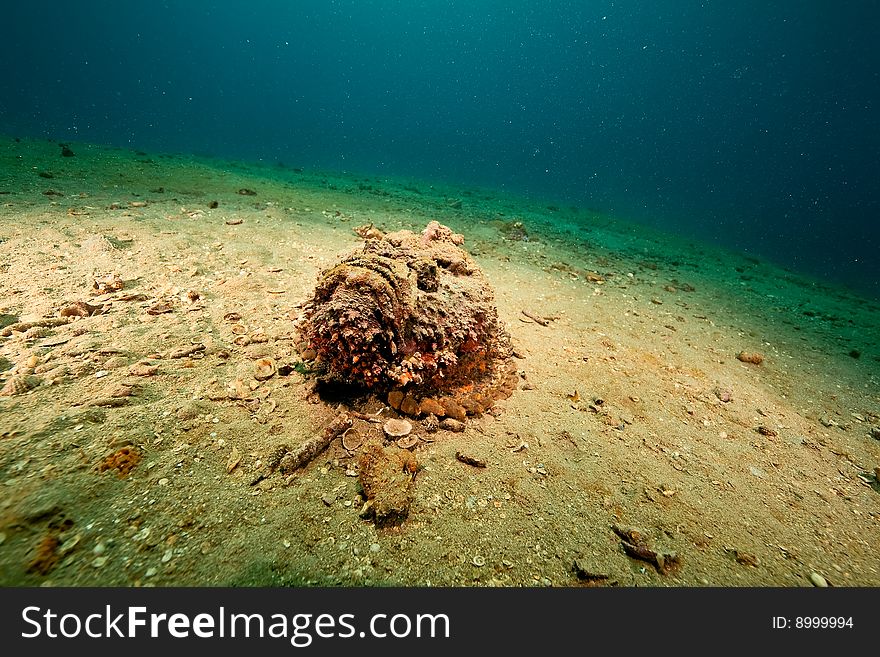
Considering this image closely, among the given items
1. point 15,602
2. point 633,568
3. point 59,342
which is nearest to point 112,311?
point 59,342

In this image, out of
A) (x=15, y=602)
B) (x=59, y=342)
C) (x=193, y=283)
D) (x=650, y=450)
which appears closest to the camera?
(x=15, y=602)

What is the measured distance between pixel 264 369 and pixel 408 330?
1.48 meters

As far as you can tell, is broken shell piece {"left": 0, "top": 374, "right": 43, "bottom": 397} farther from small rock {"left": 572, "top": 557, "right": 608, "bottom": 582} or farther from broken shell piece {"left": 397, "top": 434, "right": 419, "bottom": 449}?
small rock {"left": 572, "top": 557, "right": 608, "bottom": 582}

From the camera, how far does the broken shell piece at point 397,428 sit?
2713 mm

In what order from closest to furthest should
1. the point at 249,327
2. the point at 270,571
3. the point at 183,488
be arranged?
the point at 270,571, the point at 183,488, the point at 249,327

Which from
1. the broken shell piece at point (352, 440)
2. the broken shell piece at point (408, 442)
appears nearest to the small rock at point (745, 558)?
the broken shell piece at point (408, 442)

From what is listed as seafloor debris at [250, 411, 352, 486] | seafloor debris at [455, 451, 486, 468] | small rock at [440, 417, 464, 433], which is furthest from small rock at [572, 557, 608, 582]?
seafloor debris at [250, 411, 352, 486]

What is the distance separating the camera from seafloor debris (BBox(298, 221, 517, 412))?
248 centimetres

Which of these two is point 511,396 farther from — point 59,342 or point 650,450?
point 59,342

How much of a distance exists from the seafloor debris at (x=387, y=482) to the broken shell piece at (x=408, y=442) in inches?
1.7

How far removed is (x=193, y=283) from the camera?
4.46 metres

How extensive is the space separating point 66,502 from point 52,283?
3.60 m

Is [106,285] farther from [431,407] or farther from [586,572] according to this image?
[586,572]

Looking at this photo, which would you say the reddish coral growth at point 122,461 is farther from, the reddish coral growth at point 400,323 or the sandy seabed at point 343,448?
the reddish coral growth at point 400,323
